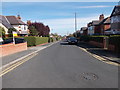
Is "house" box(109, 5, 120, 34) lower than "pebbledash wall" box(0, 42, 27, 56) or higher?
higher

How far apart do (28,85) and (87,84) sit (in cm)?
215

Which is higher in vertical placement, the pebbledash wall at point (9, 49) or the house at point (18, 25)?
the house at point (18, 25)

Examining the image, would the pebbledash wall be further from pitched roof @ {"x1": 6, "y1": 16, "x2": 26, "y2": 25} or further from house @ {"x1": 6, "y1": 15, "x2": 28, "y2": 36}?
pitched roof @ {"x1": 6, "y1": 16, "x2": 26, "y2": 25}

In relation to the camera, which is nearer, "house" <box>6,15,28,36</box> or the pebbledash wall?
the pebbledash wall

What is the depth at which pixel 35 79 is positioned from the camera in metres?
5.96

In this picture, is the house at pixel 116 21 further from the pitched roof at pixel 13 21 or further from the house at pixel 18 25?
the pitched roof at pixel 13 21

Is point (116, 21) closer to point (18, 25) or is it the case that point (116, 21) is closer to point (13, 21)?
point (18, 25)

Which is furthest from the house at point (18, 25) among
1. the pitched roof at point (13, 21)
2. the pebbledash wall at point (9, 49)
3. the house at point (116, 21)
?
the pebbledash wall at point (9, 49)

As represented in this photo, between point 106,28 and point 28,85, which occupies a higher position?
point 106,28

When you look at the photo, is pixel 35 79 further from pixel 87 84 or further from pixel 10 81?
pixel 87 84

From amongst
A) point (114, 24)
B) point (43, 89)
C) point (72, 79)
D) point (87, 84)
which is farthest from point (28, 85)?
point (114, 24)

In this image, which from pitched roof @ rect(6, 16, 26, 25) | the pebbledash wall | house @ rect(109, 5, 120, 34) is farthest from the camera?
pitched roof @ rect(6, 16, 26, 25)

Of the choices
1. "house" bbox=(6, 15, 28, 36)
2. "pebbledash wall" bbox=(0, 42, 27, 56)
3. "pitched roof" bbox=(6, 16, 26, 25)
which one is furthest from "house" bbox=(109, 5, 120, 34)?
"pitched roof" bbox=(6, 16, 26, 25)

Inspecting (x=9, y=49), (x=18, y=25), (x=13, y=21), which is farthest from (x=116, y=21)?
(x=13, y=21)
